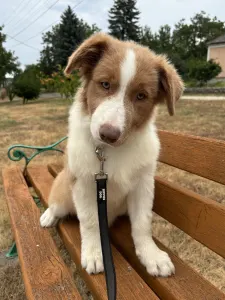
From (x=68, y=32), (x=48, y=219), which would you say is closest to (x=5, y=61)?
(x=68, y=32)

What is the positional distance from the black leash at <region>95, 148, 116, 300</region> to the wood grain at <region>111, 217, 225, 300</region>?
320 mm

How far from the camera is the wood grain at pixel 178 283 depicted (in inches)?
67.2

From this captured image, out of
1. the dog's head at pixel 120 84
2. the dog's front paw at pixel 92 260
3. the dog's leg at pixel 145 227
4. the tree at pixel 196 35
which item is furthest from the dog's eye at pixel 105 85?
the tree at pixel 196 35

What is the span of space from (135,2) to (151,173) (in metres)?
48.8

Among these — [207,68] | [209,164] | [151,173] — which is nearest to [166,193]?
[151,173]

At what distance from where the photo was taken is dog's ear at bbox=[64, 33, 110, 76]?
2061 millimetres

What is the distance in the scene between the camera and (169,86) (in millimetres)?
2072

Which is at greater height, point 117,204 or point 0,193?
point 117,204

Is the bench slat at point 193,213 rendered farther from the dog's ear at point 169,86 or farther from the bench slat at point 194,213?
the dog's ear at point 169,86

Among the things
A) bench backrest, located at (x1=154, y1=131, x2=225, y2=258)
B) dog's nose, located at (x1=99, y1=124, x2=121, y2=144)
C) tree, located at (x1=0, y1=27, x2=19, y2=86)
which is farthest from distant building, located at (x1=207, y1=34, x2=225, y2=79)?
dog's nose, located at (x1=99, y1=124, x2=121, y2=144)

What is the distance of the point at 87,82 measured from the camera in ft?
7.11

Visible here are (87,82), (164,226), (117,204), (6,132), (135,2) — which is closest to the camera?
(87,82)

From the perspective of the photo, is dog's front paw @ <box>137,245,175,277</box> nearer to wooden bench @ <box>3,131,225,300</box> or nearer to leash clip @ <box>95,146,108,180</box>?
wooden bench @ <box>3,131,225,300</box>

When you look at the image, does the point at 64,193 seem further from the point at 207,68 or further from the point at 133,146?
the point at 207,68
